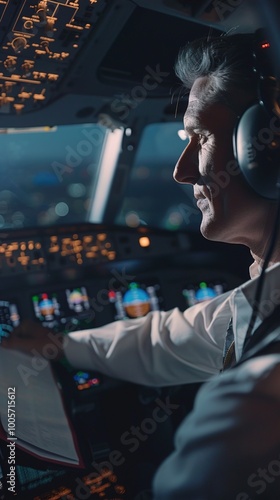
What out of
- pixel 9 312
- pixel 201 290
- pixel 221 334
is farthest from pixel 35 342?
pixel 201 290

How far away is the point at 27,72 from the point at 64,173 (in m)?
1.07

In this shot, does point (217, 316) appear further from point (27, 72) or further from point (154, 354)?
point (27, 72)

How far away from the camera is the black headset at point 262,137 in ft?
2.26

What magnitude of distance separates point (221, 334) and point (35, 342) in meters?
0.35

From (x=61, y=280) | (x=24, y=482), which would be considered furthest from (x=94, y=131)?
(x=24, y=482)

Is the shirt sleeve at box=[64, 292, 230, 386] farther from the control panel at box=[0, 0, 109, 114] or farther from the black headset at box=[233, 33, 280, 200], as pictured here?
the control panel at box=[0, 0, 109, 114]

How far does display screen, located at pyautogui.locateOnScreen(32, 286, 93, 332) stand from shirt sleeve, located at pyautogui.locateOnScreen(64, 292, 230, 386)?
2.74 ft

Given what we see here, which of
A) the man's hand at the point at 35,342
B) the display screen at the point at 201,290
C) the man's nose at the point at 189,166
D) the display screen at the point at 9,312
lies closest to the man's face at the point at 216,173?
the man's nose at the point at 189,166

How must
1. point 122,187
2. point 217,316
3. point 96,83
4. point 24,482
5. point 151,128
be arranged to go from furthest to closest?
point 122,187, point 151,128, point 96,83, point 217,316, point 24,482

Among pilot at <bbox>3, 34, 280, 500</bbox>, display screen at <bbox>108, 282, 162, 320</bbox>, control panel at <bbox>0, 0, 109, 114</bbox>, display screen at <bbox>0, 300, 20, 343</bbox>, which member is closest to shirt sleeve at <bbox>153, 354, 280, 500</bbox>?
pilot at <bbox>3, 34, 280, 500</bbox>

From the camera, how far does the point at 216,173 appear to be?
0.80m

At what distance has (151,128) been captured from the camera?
2.07 metres

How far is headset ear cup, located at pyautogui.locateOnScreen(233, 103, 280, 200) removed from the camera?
0.70 meters

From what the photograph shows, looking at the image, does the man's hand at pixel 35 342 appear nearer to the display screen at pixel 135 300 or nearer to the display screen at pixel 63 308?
the display screen at pixel 63 308
